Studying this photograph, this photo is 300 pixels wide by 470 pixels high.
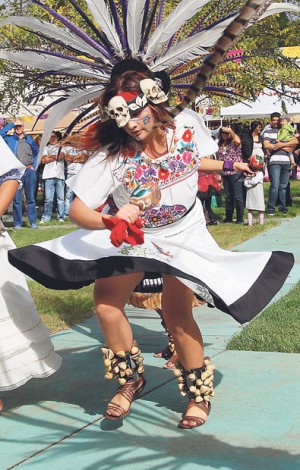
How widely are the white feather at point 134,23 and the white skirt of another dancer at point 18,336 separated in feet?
4.06

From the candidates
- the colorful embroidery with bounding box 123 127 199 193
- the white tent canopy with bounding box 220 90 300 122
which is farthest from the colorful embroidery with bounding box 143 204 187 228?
the white tent canopy with bounding box 220 90 300 122

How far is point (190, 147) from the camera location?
425 cm

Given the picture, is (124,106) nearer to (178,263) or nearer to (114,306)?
(178,263)

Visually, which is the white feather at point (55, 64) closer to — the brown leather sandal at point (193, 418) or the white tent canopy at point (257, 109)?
the brown leather sandal at point (193, 418)

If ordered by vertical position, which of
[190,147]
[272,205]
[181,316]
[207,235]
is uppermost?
[190,147]

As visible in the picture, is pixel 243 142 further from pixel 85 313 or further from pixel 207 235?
pixel 207 235

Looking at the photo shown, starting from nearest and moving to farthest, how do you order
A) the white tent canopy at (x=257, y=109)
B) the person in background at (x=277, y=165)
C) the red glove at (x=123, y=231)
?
the red glove at (x=123, y=231), the person in background at (x=277, y=165), the white tent canopy at (x=257, y=109)

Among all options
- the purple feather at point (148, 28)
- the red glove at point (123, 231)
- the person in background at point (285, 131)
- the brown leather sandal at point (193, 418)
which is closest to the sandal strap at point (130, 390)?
the brown leather sandal at point (193, 418)

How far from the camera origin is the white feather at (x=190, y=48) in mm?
3885

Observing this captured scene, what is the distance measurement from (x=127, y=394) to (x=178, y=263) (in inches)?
31.1

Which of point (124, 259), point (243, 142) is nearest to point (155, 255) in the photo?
point (124, 259)

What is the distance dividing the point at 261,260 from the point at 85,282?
919 mm

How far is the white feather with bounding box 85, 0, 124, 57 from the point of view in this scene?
4.23m

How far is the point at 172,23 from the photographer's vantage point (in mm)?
4031
